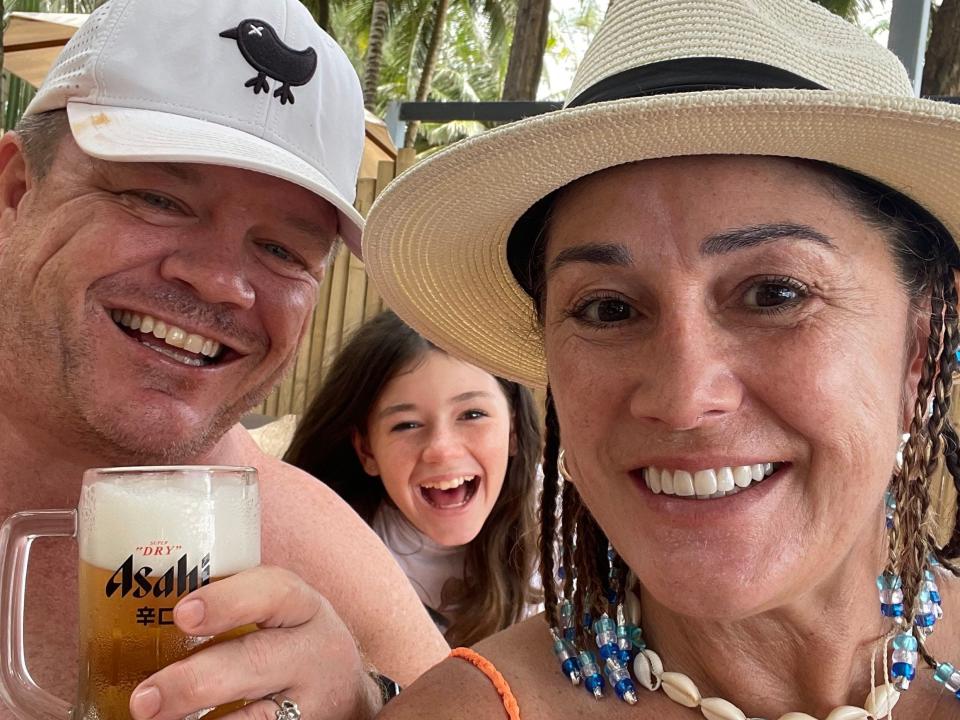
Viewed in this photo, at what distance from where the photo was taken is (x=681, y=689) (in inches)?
55.3

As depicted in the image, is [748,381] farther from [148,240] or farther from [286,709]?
[148,240]

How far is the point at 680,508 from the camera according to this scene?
1244 millimetres

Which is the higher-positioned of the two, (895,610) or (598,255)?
(598,255)

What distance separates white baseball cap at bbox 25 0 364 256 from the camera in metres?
1.73

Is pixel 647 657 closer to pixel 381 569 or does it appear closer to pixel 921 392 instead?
pixel 921 392

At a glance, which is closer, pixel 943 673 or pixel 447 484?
pixel 943 673

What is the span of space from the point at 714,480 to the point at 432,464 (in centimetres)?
217

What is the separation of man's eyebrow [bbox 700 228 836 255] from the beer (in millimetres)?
754

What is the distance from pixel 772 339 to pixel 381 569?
1.39 metres

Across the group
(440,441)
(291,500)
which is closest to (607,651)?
(291,500)

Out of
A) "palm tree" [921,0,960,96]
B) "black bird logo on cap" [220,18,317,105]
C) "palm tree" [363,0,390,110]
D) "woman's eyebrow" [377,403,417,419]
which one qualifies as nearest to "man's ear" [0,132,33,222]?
"black bird logo on cap" [220,18,317,105]

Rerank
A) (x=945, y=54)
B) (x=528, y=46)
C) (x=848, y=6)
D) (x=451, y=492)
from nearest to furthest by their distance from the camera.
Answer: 1. (x=451, y=492)
2. (x=945, y=54)
3. (x=528, y=46)
4. (x=848, y=6)

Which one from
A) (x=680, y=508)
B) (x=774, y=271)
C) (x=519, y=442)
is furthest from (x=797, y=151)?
(x=519, y=442)

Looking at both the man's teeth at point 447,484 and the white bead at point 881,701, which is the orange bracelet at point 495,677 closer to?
the white bead at point 881,701
